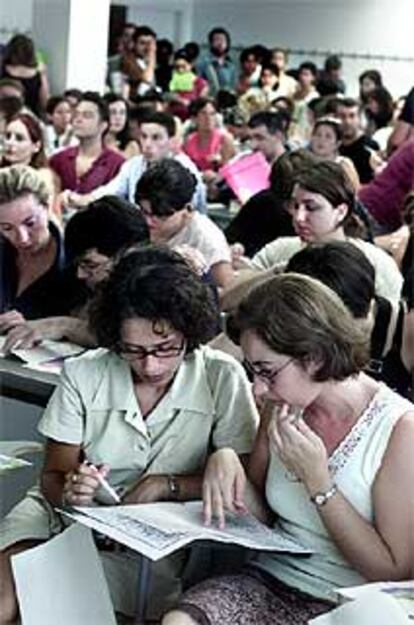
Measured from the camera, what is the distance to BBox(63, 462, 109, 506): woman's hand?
6.85 ft

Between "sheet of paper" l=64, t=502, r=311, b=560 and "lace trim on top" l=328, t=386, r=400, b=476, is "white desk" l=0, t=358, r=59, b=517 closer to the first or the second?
"sheet of paper" l=64, t=502, r=311, b=560

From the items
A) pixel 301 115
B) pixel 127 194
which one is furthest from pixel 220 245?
pixel 301 115

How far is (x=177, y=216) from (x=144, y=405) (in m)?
1.72

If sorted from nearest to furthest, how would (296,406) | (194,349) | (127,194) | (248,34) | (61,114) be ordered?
(296,406)
(194,349)
(127,194)
(61,114)
(248,34)

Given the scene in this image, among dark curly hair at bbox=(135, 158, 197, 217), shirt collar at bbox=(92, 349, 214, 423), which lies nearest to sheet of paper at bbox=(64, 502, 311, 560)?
shirt collar at bbox=(92, 349, 214, 423)

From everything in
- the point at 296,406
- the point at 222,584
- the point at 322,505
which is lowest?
the point at 222,584

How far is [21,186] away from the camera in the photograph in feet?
10.9

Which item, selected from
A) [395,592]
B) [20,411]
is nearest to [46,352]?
[20,411]

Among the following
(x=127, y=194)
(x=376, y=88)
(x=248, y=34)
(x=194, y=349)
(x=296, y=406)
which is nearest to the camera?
(x=296, y=406)

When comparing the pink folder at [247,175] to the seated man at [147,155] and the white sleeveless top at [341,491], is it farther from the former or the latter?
the white sleeveless top at [341,491]

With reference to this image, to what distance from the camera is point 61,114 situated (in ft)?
24.1

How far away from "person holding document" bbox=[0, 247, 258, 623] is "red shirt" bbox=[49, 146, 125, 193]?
3.54 m

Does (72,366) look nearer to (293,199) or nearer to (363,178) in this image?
(293,199)

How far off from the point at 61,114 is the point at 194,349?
5348mm
